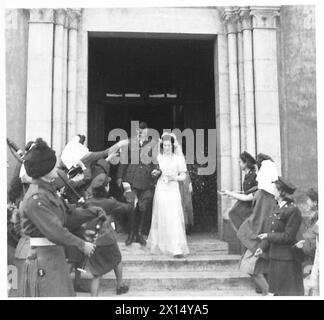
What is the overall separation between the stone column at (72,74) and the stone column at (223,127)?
191 centimetres

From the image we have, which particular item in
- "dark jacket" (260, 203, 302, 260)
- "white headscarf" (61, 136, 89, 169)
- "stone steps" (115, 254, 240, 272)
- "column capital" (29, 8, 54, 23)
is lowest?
"stone steps" (115, 254, 240, 272)

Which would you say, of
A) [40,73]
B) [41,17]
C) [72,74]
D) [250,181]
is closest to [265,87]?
[250,181]

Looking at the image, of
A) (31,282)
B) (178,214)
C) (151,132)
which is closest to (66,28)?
(151,132)

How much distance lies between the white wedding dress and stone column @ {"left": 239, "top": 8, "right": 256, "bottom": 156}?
0.98 m

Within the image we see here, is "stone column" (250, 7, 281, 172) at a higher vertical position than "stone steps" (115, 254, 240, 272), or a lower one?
higher

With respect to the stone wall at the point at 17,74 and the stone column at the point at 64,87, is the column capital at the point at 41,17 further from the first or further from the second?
the stone column at the point at 64,87

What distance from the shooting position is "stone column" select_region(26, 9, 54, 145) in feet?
19.2

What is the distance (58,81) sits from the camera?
5.92m

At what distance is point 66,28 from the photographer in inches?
238

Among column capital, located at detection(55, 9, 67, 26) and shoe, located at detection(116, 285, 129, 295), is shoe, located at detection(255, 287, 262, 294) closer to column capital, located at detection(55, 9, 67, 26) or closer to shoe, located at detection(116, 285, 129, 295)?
shoe, located at detection(116, 285, 129, 295)

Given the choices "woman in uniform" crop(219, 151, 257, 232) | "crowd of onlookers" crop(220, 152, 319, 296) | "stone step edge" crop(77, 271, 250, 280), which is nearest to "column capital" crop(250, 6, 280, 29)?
"woman in uniform" crop(219, 151, 257, 232)

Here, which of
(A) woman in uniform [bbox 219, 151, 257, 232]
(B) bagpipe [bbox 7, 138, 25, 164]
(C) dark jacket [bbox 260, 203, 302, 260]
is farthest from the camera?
(A) woman in uniform [bbox 219, 151, 257, 232]

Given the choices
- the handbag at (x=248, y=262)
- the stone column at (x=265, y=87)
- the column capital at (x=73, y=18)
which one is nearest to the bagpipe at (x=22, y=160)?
the column capital at (x=73, y=18)

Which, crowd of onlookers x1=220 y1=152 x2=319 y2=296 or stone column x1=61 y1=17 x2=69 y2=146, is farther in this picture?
stone column x1=61 y1=17 x2=69 y2=146
